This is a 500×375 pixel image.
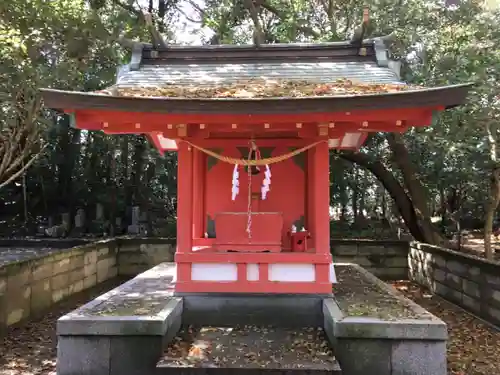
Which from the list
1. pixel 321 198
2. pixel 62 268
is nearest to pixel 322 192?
pixel 321 198

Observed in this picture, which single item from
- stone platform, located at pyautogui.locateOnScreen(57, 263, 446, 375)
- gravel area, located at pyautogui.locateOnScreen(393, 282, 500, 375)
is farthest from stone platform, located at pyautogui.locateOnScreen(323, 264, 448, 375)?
gravel area, located at pyautogui.locateOnScreen(393, 282, 500, 375)

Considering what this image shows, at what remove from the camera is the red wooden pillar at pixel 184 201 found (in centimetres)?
693

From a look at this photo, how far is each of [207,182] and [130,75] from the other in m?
2.28

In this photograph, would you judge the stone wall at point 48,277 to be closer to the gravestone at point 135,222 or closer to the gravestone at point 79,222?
the gravestone at point 135,222

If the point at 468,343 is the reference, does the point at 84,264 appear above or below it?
above

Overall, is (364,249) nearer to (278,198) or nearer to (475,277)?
(475,277)

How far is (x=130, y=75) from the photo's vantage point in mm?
7957

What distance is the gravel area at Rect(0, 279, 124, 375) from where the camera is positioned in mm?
5922

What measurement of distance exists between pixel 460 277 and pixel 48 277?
803cm

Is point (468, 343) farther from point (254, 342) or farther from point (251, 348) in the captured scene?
point (251, 348)

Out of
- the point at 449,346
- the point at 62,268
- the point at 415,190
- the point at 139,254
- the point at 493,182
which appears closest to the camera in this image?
the point at 449,346

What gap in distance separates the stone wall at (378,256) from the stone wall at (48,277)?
20.2ft

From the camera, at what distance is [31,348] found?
6.71m

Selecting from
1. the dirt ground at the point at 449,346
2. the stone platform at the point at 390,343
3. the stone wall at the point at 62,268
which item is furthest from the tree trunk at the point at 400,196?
the stone platform at the point at 390,343
